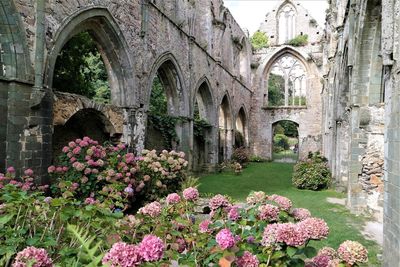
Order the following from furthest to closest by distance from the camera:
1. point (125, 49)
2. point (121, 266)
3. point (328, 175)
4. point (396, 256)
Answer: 1. point (328, 175)
2. point (125, 49)
3. point (396, 256)
4. point (121, 266)

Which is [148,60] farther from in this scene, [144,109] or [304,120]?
[304,120]

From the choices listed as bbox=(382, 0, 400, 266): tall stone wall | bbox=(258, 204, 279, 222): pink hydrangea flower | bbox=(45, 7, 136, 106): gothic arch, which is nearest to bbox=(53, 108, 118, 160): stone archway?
bbox=(45, 7, 136, 106): gothic arch

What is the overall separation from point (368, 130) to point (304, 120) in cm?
1648

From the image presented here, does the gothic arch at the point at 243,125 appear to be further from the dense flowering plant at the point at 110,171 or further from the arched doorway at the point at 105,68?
the dense flowering plant at the point at 110,171

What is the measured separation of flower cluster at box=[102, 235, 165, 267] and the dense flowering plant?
364cm

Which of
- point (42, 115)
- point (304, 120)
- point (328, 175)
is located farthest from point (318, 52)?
point (42, 115)

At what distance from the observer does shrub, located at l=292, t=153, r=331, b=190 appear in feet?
38.2

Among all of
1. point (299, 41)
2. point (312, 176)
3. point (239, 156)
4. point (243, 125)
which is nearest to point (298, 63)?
point (299, 41)

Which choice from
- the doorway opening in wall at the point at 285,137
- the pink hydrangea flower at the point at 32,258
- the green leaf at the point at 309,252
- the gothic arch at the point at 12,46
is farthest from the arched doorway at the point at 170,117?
the doorway opening in wall at the point at 285,137

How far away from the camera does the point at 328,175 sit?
1231 cm

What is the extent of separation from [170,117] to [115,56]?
401 centimetres

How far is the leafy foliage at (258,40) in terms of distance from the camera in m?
25.5

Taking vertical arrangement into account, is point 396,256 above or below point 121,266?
below

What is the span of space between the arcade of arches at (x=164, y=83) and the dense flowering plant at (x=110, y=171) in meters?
0.60
